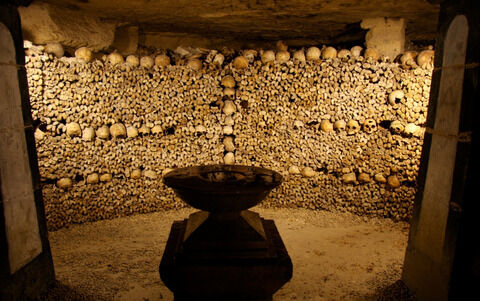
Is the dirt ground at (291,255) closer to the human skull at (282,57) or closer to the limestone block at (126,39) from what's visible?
the human skull at (282,57)

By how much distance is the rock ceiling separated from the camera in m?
3.29

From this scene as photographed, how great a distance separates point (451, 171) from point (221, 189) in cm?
146

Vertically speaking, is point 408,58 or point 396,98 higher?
point 408,58

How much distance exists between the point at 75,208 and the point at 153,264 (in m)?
1.43

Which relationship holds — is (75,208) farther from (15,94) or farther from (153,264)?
(15,94)

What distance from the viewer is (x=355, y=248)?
3.43 meters

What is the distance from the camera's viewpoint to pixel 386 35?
3.94 meters

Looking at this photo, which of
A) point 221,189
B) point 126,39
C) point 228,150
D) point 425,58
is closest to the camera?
point 221,189

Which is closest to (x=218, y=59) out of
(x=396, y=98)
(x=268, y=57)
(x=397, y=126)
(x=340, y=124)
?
(x=268, y=57)

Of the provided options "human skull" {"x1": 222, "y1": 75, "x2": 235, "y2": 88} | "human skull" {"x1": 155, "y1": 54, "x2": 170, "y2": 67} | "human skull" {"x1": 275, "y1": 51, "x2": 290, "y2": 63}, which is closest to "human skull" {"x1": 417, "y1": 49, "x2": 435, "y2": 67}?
"human skull" {"x1": 275, "y1": 51, "x2": 290, "y2": 63}

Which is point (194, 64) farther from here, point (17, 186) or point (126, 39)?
point (17, 186)

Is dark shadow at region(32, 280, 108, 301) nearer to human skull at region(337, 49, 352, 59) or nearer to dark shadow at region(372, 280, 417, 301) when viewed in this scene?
dark shadow at region(372, 280, 417, 301)

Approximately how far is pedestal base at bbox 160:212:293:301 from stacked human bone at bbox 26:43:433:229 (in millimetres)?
2041

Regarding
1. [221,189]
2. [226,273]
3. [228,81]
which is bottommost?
[226,273]
